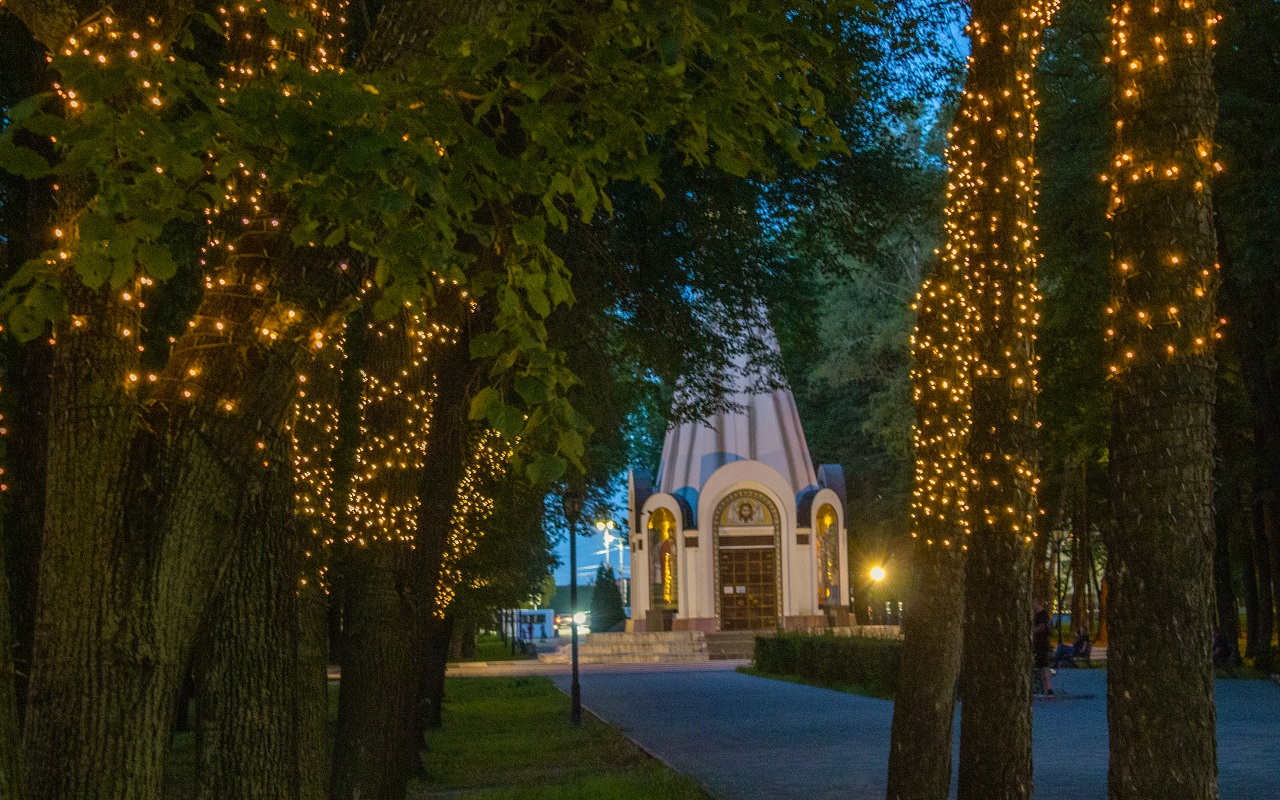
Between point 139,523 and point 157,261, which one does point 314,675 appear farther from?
point 157,261

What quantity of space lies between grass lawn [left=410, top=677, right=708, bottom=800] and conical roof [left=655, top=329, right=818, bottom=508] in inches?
676

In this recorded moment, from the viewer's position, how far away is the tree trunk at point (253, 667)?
5.80 m

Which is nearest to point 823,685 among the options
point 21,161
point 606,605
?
point 21,161

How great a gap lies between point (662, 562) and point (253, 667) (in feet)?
132

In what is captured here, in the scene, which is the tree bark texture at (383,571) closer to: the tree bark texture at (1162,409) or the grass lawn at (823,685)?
the tree bark texture at (1162,409)

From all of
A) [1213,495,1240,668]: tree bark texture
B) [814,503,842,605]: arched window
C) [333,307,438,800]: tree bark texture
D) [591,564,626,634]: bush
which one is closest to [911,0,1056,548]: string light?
[333,307,438,800]: tree bark texture

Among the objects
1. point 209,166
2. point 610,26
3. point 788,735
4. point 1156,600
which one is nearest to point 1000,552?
point 1156,600

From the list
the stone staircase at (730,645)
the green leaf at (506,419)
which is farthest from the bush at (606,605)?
the green leaf at (506,419)

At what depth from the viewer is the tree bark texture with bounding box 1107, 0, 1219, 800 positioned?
5746 millimetres

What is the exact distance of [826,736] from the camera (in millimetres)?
18391

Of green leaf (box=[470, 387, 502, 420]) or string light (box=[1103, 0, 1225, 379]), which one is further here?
string light (box=[1103, 0, 1225, 379])

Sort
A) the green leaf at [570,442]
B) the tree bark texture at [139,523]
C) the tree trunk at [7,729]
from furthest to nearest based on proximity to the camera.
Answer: the tree bark texture at [139,523] → the green leaf at [570,442] → the tree trunk at [7,729]

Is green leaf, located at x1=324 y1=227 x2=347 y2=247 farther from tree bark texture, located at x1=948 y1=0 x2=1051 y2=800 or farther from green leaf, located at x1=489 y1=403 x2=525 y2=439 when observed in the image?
Answer: tree bark texture, located at x1=948 y1=0 x2=1051 y2=800

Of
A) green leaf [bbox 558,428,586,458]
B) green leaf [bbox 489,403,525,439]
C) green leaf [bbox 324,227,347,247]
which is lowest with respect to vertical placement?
green leaf [bbox 558,428,586,458]
